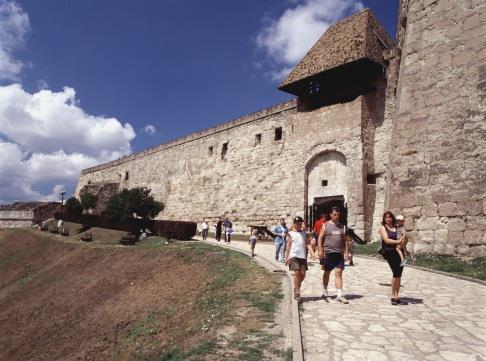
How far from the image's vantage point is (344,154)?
16.5 metres

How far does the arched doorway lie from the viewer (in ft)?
54.4

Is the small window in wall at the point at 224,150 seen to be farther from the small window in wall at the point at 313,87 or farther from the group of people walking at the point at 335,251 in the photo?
the group of people walking at the point at 335,251

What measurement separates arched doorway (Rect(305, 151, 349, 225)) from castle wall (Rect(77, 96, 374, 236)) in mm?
164

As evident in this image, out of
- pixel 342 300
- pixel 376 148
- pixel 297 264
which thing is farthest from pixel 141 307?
pixel 376 148

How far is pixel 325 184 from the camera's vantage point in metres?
17.4

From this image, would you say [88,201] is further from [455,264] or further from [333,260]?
[333,260]

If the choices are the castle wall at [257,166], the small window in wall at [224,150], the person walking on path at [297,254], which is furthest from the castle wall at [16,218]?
the person walking on path at [297,254]

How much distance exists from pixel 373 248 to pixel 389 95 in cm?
682

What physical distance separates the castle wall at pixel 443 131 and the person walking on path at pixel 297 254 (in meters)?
5.17

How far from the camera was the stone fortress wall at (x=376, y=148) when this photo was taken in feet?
32.1

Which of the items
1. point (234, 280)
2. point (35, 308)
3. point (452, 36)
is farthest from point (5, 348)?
point (452, 36)

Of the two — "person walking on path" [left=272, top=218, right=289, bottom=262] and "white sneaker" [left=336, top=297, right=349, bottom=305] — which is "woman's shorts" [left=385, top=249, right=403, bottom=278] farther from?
"person walking on path" [left=272, top=218, right=289, bottom=262]

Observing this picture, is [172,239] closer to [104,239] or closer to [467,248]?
[104,239]

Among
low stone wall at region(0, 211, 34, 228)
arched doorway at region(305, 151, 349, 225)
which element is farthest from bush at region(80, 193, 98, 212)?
arched doorway at region(305, 151, 349, 225)
